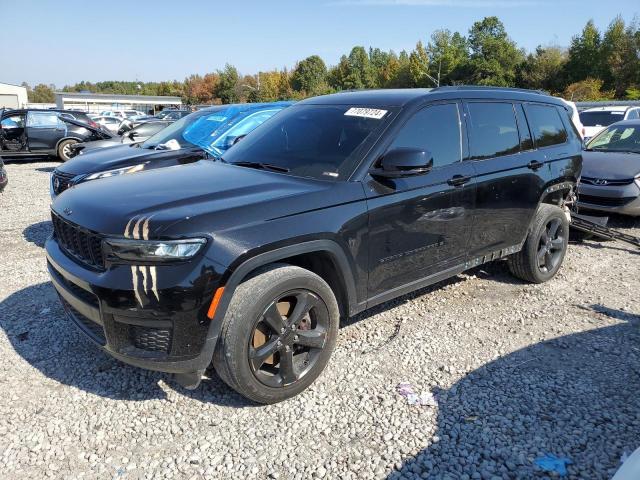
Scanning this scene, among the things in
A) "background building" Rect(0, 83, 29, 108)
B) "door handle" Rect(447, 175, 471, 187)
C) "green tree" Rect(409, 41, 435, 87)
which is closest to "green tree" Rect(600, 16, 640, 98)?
"green tree" Rect(409, 41, 435, 87)

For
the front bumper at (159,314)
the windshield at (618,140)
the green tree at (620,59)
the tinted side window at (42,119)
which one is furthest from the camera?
the green tree at (620,59)

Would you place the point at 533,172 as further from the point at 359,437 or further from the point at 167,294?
the point at 167,294

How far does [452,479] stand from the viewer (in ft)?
7.91

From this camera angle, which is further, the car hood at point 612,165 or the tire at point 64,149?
the tire at point 64,149

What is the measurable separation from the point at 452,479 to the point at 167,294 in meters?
1.71

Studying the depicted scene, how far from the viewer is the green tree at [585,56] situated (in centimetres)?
5475

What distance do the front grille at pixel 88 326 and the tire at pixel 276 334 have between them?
0.68 m

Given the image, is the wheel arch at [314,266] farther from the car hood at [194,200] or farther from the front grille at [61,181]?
the front grille at [61,181]

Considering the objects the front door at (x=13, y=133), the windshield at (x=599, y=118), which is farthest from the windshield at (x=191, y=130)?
the windshield at (x=599, y=118)

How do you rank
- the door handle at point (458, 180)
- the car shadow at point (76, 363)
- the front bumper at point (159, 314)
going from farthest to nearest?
the door handle at point (458, 180)
the car shadow at point (76, 363)
the front bumper at point (159, 314)

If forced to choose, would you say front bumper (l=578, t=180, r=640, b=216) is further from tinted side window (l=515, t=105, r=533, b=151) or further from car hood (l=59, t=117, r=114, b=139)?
car hood (l=59, t=117, r=114, b=139)

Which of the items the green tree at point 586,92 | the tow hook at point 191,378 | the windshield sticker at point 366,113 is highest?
the green tree at point 586,92

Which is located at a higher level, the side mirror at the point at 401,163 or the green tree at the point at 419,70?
the green tree at the point at 419,70

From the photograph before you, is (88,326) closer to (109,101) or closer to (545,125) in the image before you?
(545,125)
